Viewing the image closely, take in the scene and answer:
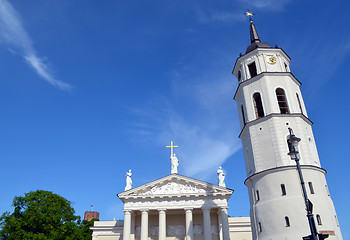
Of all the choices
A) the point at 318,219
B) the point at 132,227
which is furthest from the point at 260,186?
the point at 132,227

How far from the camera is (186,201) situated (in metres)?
31.2

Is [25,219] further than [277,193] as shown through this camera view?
Yes

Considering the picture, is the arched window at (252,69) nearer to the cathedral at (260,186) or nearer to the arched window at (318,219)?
the cathedral at (260,186)

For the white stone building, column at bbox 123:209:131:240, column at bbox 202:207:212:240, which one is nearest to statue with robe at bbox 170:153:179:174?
the white stone building

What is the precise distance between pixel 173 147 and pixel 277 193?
57.6 ft

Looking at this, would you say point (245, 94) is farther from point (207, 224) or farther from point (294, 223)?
point (207, 224)

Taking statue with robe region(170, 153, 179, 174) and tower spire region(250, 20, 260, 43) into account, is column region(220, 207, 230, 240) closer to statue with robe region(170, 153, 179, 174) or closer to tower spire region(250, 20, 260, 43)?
statue with robe region(170, 153, 179, 174)

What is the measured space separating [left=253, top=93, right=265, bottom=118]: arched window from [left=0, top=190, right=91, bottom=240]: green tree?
913 inches

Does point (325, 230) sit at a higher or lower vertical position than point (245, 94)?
lower

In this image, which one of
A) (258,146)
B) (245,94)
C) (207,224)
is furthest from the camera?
(207,224)

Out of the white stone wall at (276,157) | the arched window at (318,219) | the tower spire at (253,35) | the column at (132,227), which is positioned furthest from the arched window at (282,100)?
the column at (132,227)

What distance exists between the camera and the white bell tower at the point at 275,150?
18.7m

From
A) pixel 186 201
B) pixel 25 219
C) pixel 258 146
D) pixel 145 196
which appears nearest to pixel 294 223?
pixel 258 146

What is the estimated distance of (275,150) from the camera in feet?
68.3
